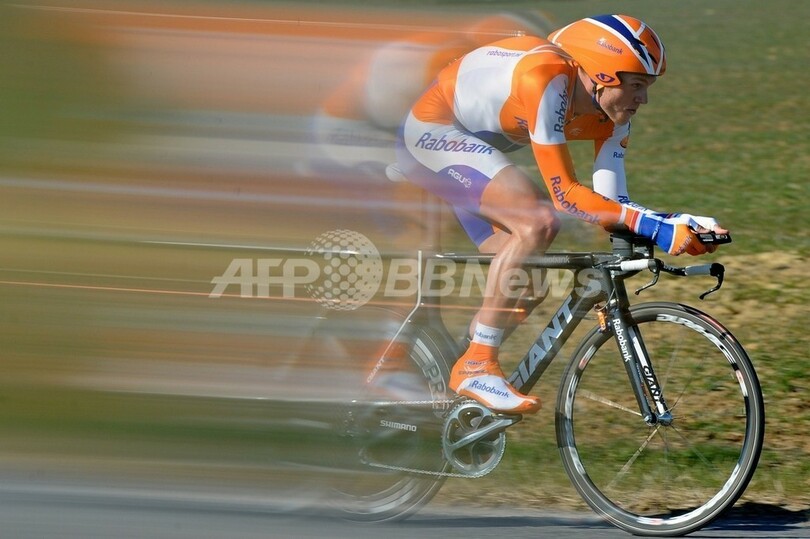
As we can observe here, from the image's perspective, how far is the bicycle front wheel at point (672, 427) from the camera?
169 inches

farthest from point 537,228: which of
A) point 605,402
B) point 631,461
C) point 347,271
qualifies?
point 631,461

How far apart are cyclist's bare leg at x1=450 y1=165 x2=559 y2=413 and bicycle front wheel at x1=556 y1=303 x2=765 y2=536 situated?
0.25 metres

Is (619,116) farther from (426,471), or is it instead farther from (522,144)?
(426,471)

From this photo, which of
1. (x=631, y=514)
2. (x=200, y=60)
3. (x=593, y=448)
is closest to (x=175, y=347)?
(x=200, y=60)

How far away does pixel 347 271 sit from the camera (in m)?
4.82

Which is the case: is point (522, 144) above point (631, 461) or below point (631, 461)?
above

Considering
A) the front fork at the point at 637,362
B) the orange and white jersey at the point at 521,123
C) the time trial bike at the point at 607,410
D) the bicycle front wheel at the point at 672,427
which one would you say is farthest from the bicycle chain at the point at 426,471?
the orange and white jersey at the point at 521,123

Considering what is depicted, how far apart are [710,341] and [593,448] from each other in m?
0.86

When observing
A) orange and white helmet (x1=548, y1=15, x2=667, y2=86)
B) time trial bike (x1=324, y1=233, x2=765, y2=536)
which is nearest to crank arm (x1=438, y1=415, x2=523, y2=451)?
time trial bike (x1=324, y1=233, x2=765, y2=536)

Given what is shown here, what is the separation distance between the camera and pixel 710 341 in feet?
14.3

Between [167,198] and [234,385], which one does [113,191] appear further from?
[234,385]

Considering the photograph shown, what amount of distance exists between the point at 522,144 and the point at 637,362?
0.99 metres

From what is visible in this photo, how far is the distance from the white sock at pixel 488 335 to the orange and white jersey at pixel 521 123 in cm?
52

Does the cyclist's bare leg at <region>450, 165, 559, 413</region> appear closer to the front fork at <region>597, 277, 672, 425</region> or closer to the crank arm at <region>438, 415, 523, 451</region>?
the crank arm at <region>438, 415, 523, 451</region>
